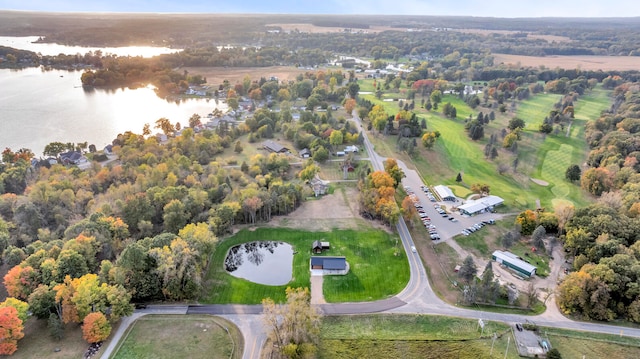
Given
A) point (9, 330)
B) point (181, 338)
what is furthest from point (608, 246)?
point (9, 330)

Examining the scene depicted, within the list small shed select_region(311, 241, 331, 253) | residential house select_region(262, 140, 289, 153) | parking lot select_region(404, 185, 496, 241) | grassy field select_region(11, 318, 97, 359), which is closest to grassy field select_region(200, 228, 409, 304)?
small shed select_region(311, 241, 331, 253)

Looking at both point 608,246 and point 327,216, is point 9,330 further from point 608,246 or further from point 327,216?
point 608,246

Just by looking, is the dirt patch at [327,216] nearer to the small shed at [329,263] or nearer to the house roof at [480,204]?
the small shed at [329,263]

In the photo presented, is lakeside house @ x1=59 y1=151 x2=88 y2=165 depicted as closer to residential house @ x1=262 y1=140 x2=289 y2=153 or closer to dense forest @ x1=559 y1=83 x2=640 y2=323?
residential house @ x1=262 y1=140 x2=289 y2=153

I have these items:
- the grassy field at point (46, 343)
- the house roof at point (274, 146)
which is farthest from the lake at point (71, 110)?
the grassy field at point (46, 343)

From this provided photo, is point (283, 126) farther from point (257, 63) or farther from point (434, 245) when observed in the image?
point (257, 63)

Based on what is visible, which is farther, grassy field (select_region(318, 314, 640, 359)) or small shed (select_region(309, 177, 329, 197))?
small shed (select_region(309, 177, 329, 197))
